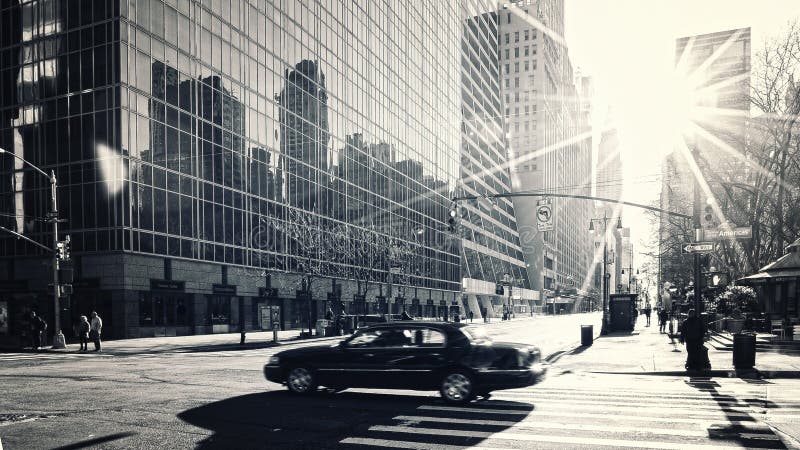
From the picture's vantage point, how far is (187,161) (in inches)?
1753

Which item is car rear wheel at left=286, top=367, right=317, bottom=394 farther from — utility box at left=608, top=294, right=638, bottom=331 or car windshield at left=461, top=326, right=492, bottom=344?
utility box at left=608, top=294, right=638, bottom=331

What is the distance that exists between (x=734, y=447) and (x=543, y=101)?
150 m

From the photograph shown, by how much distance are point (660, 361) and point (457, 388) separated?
12.6 metres

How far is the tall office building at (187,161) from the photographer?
39.7 meters

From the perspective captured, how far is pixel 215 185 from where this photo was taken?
46.8m

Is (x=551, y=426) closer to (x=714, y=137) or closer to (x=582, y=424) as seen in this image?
(x=582, y=424)

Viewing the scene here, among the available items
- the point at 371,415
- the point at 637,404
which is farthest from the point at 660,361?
the point at 371,415

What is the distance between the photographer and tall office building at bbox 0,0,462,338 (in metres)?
39.7

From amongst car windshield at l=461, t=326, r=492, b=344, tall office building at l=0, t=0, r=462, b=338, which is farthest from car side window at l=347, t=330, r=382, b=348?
tall office building at l=0, t=0, r=462, b=338

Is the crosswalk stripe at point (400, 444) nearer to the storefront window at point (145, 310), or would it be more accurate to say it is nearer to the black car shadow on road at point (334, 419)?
the black car shadow on road at point (334, 419)

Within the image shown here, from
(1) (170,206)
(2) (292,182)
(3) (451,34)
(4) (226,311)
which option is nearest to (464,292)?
(3) (451,34)

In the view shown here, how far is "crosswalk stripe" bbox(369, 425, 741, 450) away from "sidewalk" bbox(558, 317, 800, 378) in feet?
35.0

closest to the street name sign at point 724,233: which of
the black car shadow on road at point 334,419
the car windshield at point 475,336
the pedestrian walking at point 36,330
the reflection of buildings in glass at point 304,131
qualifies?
the car windshield at point 475,336

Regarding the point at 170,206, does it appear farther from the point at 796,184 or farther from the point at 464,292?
the point at 464,292
